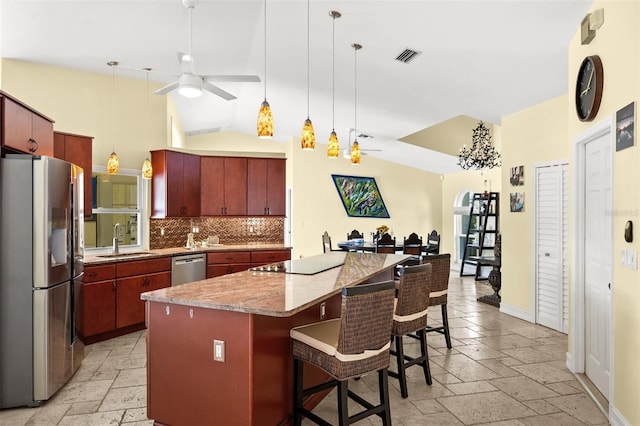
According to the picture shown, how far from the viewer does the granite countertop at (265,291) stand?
2281 mm

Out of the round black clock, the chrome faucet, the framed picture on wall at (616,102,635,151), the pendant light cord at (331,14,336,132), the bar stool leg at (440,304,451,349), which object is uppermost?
the pendant light cord at (331,14,336,132)

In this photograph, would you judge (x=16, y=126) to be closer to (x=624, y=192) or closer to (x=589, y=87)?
(x=624, y=192)

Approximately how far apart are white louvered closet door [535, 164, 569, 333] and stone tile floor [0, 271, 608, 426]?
0.48 meters

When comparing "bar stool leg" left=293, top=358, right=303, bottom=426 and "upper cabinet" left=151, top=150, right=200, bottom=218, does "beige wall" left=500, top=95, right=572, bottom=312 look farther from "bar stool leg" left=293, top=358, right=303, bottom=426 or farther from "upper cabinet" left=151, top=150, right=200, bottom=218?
"upper cabinet" left=151, top=150, right=200, bottom=218

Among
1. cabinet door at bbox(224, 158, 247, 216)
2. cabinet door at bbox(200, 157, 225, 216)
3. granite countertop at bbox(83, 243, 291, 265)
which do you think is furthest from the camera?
cabinet door at bbox(224, 158, 247, 216)

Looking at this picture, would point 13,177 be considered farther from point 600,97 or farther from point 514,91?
point 514,91

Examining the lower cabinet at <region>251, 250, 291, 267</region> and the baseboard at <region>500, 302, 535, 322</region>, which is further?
the lower cabinet at <region>251, 250, 291, 267</region>

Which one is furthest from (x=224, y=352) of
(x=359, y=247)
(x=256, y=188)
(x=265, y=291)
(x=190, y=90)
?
(x=359, y=247)

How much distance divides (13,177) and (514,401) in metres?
4.08

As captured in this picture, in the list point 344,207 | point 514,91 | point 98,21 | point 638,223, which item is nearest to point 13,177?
point 98,21

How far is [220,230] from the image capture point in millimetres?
6844

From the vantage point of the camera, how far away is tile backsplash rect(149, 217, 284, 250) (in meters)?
6.20

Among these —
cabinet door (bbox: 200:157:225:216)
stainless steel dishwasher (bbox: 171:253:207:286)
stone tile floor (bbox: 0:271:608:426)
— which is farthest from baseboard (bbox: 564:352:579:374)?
cabinet door (bbox: 200:157:225:216)

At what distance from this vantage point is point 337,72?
5.50 meters
